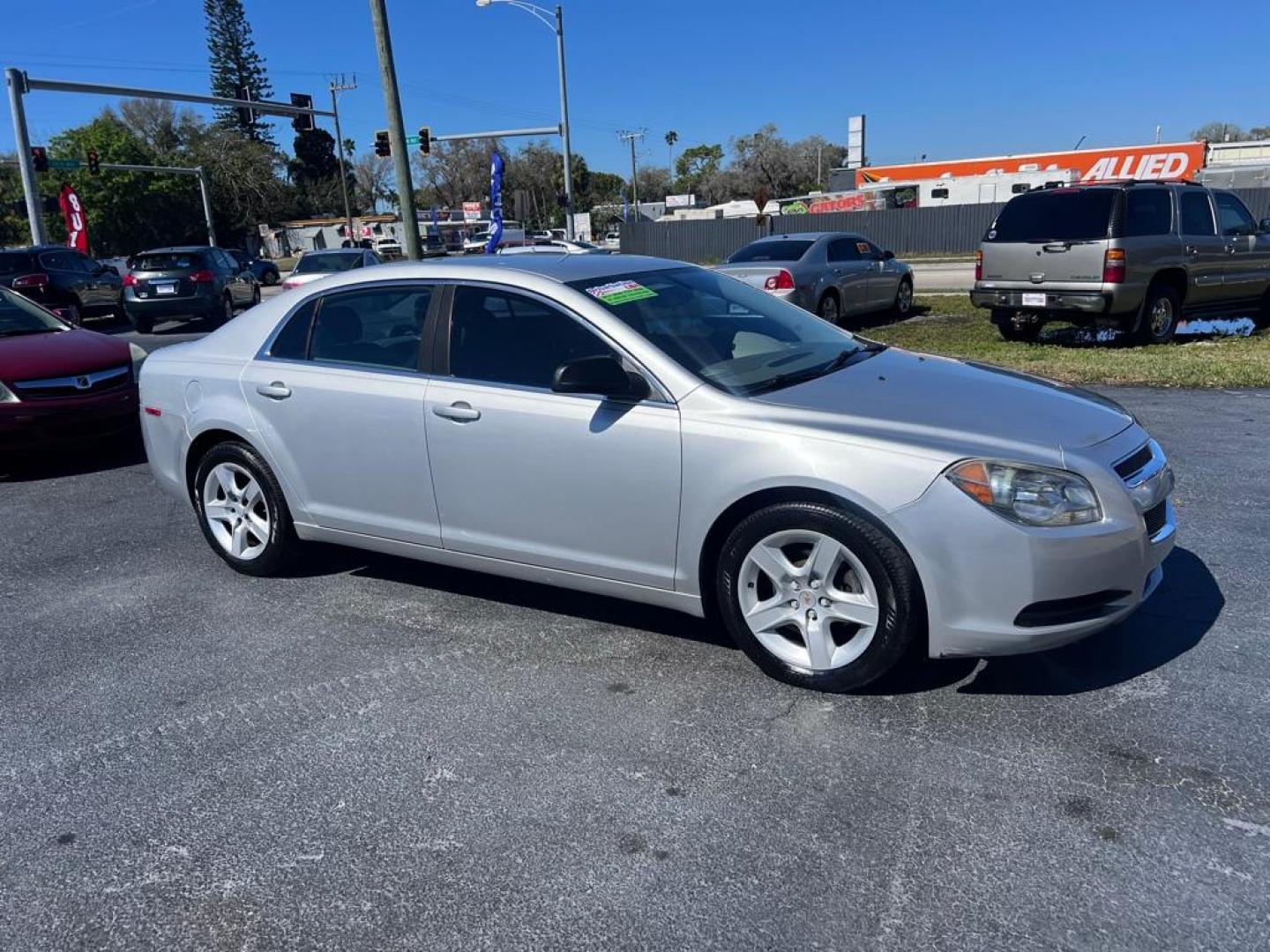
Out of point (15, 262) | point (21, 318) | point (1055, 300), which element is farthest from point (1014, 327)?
point (15, 262)

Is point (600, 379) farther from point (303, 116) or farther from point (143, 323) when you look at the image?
point (303, 116)

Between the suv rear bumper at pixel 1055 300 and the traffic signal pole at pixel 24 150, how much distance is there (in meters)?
20.9

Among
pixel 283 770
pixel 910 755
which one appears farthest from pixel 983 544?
pixel 283 770

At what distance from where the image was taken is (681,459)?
12.2 ft

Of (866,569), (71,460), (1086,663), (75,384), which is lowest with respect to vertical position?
(1086,663)

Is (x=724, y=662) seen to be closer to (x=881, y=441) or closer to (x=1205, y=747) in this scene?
(x=881, y=441)

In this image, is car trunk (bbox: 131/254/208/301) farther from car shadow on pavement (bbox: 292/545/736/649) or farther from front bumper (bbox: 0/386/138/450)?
car shadow on pavement (bbox: 292/545/736/649)

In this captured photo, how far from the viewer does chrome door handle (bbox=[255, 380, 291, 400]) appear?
15.7 ft

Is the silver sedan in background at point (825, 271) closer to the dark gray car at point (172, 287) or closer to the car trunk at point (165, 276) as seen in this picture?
the dark gray car at point (172, 287)

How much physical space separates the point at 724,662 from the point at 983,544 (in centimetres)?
117

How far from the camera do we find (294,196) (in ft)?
268

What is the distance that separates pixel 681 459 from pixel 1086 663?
173 centimetres

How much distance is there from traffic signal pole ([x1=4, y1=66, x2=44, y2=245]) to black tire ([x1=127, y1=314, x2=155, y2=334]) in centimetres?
569

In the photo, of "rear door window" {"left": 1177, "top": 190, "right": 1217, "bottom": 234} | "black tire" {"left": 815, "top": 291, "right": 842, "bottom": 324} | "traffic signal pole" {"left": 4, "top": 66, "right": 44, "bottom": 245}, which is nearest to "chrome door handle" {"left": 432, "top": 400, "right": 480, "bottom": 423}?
"black tire" {"left": 815, "top": 291, "right": 842, "bottom": 324}
